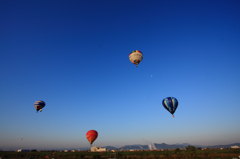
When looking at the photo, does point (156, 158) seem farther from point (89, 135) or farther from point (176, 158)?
point (89, 135)

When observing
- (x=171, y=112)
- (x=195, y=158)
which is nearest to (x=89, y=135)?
(x=171, y=112)

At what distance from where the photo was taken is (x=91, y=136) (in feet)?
202

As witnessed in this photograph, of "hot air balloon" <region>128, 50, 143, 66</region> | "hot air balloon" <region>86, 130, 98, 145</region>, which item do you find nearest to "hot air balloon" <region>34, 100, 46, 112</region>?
"hot air balloon" <region>86, 130, 98, 145</region>

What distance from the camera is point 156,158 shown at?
44.2m

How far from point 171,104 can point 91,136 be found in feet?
100

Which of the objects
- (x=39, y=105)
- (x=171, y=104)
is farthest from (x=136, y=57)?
(x=39, y=105)

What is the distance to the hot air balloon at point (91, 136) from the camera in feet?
202

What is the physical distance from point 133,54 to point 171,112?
924 inches

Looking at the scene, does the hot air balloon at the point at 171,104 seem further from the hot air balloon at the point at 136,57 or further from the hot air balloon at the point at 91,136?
the hot air balloon at the point at 91,136

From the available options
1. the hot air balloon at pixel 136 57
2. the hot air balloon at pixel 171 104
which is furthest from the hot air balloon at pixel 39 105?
the hot air balloon at pixel 171 104

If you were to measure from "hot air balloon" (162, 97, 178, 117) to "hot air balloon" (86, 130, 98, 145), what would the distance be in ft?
89.4

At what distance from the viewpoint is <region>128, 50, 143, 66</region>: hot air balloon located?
56.2 m

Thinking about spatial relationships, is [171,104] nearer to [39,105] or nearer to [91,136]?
[91,136]

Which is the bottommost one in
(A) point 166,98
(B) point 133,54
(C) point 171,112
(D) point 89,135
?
(D) point 89,135
